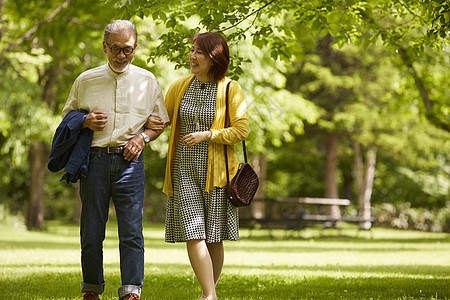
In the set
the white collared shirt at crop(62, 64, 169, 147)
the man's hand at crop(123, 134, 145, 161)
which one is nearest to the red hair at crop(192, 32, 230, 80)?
the white collared shirt at crop(62, 64, 169, 147)

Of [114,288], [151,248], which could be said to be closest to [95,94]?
[114,288]

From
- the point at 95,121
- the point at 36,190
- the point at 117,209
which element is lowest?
the point at 36,190

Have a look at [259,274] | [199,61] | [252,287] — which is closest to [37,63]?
[259,274]

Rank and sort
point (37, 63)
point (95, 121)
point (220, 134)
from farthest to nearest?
1. point (37, 63)
2. point (220, 134)
3. point (95, 121)

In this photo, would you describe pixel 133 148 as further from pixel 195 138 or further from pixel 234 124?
pixel 234 124

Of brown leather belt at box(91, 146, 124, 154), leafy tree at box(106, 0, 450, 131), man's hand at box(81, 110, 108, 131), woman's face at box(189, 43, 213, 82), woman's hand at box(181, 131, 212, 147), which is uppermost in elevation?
leafy tree at box(106, 0, 450, 131)

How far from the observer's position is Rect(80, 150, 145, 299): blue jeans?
453 cm

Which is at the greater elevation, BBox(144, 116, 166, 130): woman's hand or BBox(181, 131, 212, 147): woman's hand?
BBox(144, 116, 166, 130): woman's hand

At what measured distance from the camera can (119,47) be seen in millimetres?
4500

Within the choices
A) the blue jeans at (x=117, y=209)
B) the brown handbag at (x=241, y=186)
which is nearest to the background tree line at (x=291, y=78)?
the blue jeans at (x=117, y=209)

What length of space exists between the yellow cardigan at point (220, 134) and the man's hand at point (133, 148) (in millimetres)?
320

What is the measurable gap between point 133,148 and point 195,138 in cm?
45

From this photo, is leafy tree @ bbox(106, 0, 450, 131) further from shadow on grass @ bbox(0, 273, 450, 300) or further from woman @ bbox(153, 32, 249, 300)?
shadow on grass @ bbox(0, 273, 450, 300)

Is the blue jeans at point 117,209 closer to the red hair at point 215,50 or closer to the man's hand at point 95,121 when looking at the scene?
the man's hand at point 95,121
